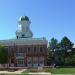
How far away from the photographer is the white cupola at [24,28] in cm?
7669

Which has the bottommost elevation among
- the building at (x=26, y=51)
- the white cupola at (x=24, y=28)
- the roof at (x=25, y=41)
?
the building at (x=26, y=51)

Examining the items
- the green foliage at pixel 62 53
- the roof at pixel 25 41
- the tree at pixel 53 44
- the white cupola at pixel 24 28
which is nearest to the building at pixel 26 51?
the roof at pixel 25 41

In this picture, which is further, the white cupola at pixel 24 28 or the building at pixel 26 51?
the white cupola at pixel 24 28

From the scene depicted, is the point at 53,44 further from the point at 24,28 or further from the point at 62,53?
the point at 24,28

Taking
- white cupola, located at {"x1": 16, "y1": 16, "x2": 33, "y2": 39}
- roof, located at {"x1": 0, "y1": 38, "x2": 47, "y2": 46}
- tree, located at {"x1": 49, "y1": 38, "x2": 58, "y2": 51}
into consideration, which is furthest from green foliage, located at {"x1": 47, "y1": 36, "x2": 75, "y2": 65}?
white cupola, located at {"x1": 16, "y1": 16, "x2": 33, "y2": 39}

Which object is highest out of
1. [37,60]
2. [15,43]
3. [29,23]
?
[29,23]

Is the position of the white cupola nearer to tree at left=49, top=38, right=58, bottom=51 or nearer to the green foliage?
the green foliage

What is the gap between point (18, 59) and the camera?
68938 mm

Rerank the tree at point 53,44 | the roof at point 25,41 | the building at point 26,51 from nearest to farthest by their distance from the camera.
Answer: the building at point 26,51, the roof at point 25,41, the tree at point 53,44

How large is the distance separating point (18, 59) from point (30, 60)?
2.92m

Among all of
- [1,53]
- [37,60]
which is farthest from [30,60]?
[1,53]

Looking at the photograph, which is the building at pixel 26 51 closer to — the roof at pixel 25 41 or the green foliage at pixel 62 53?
the roof at pixel 25 41

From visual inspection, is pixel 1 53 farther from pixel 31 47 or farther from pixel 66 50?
pixel 66 50

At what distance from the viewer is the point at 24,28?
77375mm
